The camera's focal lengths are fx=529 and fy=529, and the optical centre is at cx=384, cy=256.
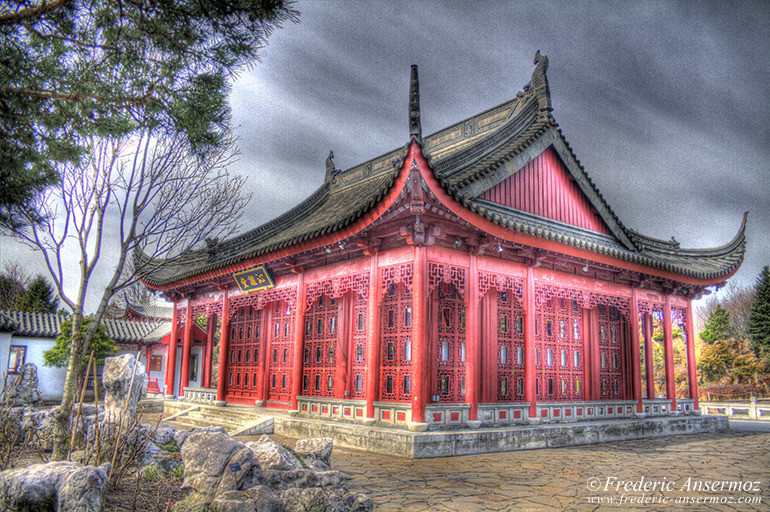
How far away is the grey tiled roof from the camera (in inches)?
893

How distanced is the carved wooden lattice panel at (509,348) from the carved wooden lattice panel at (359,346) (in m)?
2.61

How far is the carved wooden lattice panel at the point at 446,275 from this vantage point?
8.77m

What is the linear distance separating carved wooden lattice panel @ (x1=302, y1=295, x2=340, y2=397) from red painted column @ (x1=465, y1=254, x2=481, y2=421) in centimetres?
309

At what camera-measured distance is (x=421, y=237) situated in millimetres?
8578

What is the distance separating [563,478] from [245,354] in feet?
32.3

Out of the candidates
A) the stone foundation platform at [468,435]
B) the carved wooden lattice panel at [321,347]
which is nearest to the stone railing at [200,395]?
the carved wooden lattice panel at [321,347]

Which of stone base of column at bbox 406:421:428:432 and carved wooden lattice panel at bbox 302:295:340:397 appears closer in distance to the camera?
stone base of column at bbox 406:421:428:432

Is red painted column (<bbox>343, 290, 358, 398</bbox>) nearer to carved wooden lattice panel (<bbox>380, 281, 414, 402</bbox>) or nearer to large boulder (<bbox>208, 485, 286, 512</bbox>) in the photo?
carved wooden lattice panel (<bbox>380, 281, 414, 402</bbox>)

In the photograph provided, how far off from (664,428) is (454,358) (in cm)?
573

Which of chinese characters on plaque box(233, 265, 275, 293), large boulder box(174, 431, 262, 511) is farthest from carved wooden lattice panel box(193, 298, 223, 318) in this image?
large boulder box(174, 431, 262, 511)

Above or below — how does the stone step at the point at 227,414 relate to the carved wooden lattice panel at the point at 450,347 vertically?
below

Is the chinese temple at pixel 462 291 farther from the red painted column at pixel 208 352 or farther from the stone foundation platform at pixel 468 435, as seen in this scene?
the red painted column at pixel 208 352

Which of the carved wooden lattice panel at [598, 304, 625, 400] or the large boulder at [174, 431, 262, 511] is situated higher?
the carved wooden lattice panel at [598, 304, 625, 400]

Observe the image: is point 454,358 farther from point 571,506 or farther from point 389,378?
point 571,506
